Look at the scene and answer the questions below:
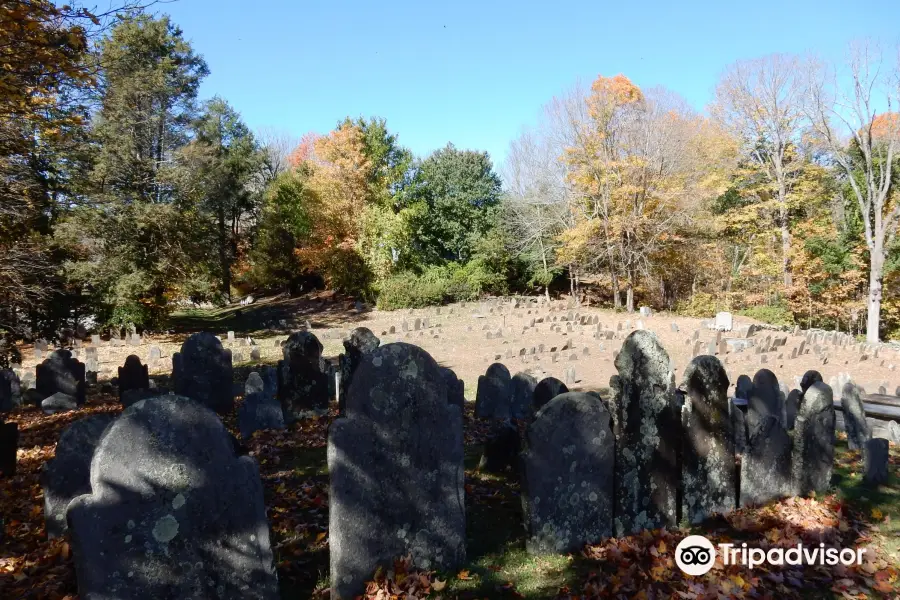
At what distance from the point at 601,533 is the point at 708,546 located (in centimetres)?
88

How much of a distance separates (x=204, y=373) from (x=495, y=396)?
5322 mm

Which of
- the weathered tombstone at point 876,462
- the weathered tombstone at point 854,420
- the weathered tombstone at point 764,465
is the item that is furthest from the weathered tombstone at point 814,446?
the weathered tombstone at point 854,420

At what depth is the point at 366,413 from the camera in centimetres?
428

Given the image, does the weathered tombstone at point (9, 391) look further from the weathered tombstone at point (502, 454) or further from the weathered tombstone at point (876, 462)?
the weathered tombstone at point (876, 462)

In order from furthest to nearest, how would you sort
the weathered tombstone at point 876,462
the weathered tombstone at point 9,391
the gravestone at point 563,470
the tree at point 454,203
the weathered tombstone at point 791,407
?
the tree at point 454,203 < the weathered tombstone at point 9,391 < the weathered tombstone at point 791,407 < the weathered tombstone at point 876,462 < the gravestone at point 563,470

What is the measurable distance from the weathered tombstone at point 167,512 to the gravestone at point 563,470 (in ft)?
7.58

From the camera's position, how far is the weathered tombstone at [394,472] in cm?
415

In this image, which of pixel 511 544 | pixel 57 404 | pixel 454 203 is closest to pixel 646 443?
pixel 511 544

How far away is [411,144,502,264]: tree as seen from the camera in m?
38.6

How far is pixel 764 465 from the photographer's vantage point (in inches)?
224

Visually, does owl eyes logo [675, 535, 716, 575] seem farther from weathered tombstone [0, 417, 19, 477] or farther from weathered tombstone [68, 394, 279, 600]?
weathered tombstone [0, 417, 19, 477]

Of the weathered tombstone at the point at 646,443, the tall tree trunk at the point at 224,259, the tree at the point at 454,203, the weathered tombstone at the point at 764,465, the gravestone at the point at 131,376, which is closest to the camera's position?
the weathered tombstone at the point at 646,443

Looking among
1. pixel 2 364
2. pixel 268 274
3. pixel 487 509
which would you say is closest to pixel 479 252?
pixel 268 274

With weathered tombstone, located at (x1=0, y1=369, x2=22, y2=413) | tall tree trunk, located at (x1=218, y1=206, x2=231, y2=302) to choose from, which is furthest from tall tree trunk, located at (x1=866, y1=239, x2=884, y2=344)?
tall tree trunk, located at (x1=218, y1=206, x2=231, y2=302)
